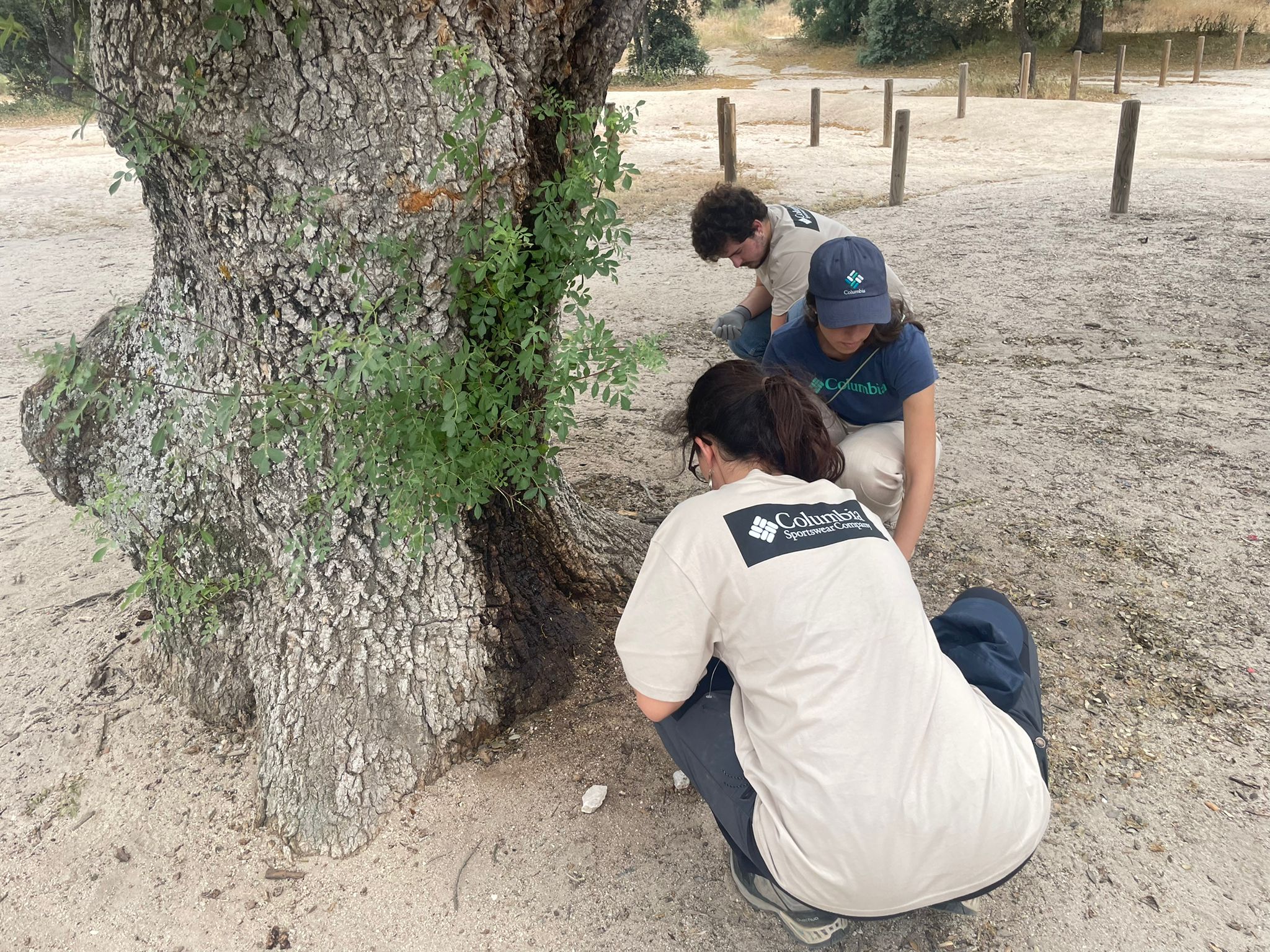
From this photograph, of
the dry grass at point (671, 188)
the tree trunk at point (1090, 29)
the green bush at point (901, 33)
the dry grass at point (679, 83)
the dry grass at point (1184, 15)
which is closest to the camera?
the dry grass at point (671, 188)

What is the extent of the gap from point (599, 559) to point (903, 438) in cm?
99

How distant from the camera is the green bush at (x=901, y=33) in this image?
26188 millimetres

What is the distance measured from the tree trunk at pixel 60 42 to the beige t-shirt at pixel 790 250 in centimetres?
221

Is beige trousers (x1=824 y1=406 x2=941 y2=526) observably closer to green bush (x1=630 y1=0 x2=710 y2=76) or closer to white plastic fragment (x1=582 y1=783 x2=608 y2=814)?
white plastic fragment (x1=582 y1=783 x2=608 y2=814)

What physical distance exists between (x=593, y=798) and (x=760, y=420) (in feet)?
3.56

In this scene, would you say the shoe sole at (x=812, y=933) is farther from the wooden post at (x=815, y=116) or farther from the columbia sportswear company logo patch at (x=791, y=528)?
the wooden post at (x=815, y=116)

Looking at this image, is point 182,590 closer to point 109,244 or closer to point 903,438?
point 903,438

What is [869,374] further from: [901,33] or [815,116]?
[901,33]

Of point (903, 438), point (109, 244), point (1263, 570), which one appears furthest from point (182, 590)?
point (109, 244)

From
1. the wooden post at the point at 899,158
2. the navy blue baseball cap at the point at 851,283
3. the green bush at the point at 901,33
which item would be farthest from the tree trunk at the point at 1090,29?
the navy blue baseball cap at the point at 851,283

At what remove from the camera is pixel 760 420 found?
5.60 ft

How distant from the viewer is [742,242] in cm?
329

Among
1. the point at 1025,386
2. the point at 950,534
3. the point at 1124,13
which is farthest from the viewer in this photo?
the point at 1124,13

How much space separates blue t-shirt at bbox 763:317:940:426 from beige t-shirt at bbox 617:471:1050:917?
0.97 m
